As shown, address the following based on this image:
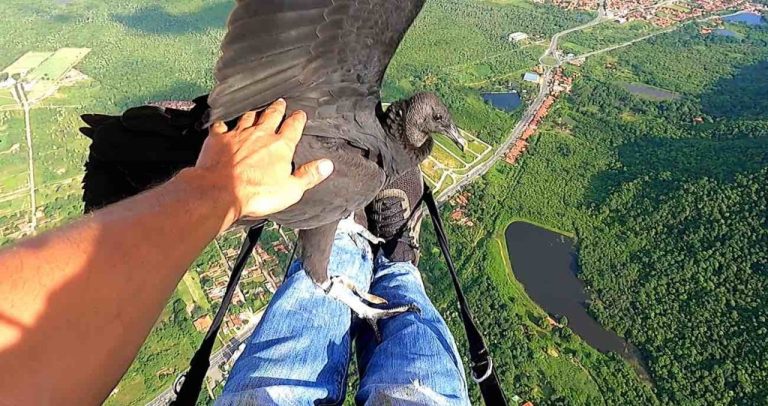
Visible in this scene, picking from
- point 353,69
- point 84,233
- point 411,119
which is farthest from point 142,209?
point 411,119

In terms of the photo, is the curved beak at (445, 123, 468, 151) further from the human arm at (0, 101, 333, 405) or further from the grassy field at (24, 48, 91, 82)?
the grassy field at (24, 48, 91, 82)

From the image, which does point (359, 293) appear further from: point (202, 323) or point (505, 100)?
point (505, 100)

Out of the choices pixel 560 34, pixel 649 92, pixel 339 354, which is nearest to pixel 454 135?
pixel 339 354

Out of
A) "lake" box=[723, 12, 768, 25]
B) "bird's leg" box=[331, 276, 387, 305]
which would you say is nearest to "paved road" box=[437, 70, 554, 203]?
"bird's leg" box=[331, 276, 387, 305]

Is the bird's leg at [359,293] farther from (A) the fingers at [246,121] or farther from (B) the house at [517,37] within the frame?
(B) the house at [517,37]

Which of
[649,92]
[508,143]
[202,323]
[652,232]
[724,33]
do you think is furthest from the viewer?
[724,33]

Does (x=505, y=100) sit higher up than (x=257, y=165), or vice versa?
(x=257, y=165)

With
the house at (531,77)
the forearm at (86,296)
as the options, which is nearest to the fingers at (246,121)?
the forearm at (86,296)
